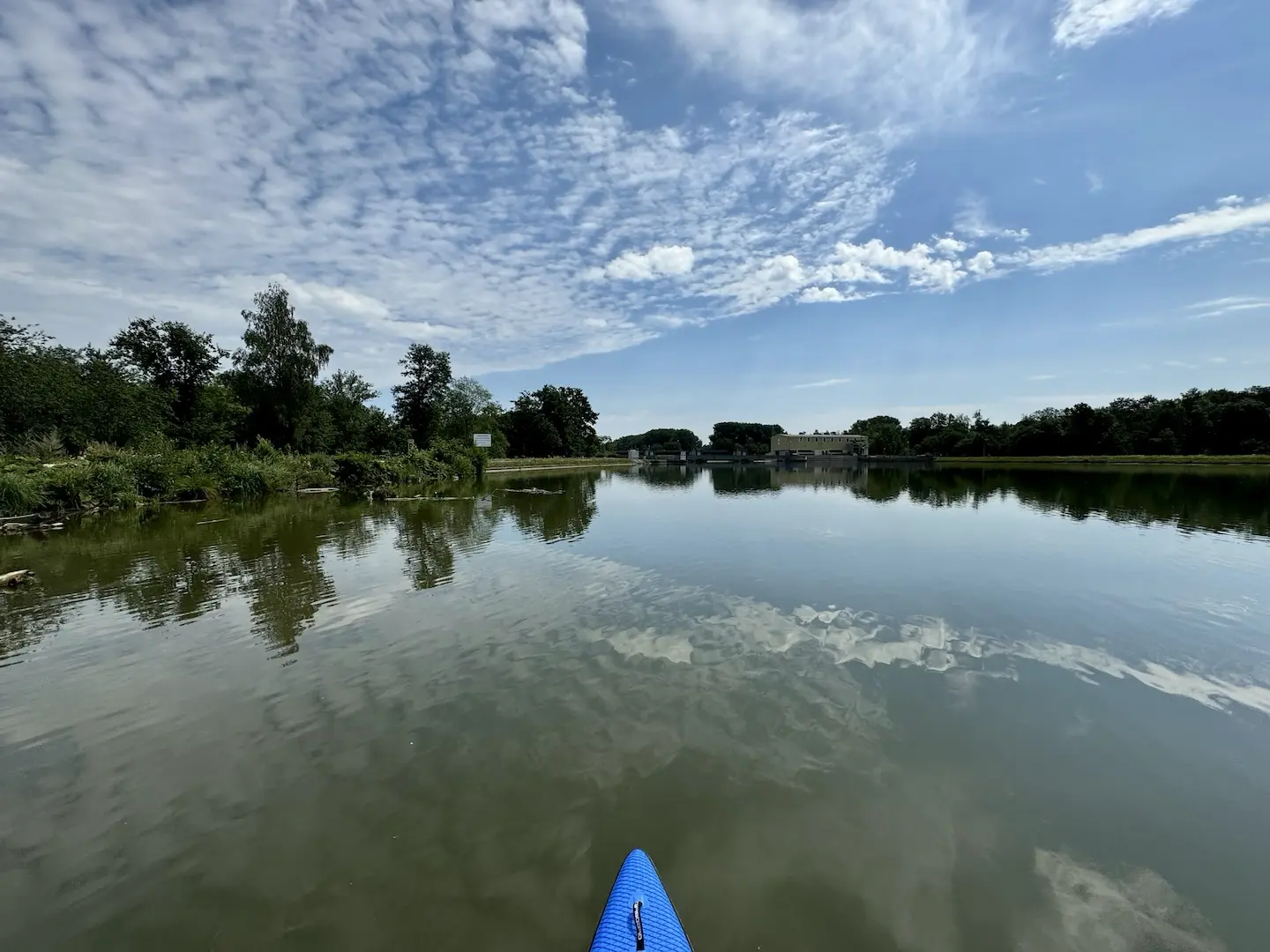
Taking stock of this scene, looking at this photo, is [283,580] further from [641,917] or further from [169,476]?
[169,476]

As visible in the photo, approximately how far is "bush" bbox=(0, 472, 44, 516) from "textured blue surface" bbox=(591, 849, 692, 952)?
30.8 meters

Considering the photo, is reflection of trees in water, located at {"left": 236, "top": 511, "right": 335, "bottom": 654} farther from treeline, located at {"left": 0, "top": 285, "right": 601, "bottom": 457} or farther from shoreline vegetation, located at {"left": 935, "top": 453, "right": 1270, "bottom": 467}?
shoreline vegetation, located at {"left": 935, "top": 453, "right": 1270, "bottom": 467}

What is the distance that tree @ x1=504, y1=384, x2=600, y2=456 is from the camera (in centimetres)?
10556

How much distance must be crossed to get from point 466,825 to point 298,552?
48.7ft

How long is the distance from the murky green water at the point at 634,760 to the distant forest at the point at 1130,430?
93510 millimetres

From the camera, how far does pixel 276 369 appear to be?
172 ft

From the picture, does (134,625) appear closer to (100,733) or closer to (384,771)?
(100,733)

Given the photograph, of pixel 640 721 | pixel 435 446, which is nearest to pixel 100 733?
pixel 640 721

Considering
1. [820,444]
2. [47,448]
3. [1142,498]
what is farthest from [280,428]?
[820,444]

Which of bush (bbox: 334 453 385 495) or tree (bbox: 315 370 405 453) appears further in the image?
tree (bbox: 315 370 405 453)

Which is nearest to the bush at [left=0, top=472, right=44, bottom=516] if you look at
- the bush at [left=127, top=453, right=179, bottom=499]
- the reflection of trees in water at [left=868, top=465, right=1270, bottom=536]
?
the bush at [left=127, top=453, right=179, bottom=499]

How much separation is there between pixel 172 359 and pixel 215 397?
4741 mm

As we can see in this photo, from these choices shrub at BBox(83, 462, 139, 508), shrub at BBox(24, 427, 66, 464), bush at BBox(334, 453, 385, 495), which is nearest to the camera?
shrub at BBox(83, 462, 139, 508)

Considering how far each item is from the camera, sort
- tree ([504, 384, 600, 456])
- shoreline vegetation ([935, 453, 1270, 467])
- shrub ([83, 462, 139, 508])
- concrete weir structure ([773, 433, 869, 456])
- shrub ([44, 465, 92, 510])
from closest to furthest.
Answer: shrub ([44, 465, 92, 510]) → shrub ([83, 462, 139, 508]) → shoreline vegetation ([935, 453, 1270, 467]) → tree ([504, 384, 600, 456]) → concrete weir structure ([773, 433, 869, 456])
